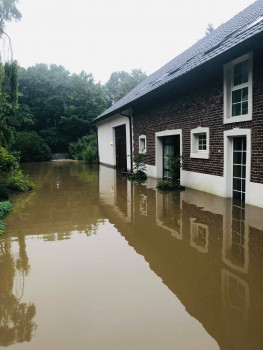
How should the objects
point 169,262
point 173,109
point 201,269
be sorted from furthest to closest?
point 173,109, point 169,262, point 201,269

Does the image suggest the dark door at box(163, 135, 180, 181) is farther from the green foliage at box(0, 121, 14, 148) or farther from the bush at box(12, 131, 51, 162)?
the bush at box(12, 131, 51, 162)

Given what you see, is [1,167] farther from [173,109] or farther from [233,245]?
[233,245]

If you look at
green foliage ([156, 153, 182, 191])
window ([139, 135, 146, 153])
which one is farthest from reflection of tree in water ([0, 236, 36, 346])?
window ([139, 135, 146, 153])

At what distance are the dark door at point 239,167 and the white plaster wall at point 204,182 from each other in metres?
0.35

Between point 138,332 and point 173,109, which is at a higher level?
point 173,109

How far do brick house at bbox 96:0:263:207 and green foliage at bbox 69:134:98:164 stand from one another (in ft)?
46.0

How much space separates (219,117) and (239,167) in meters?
1.54

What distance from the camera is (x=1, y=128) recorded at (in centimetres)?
934

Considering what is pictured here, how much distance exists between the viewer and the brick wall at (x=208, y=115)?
718 centimetres

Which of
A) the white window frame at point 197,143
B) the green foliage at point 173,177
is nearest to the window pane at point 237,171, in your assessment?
the white window frame at point 197,143

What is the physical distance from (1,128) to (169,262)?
23.7 ft

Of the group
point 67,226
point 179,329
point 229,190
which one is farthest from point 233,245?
point 229,190

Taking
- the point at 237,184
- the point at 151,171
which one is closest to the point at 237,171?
the point at 237,184

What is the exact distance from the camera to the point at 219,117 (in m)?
8.73
